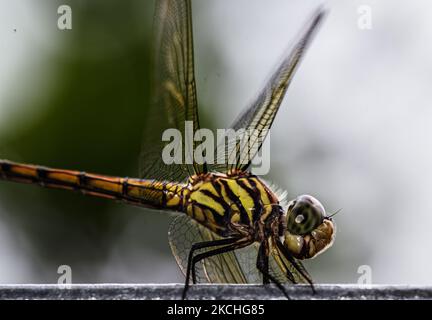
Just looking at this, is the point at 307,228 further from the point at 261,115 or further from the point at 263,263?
the point at 261,115

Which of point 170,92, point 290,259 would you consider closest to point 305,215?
point 290,259

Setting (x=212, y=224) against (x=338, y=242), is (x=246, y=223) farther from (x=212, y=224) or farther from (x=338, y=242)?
(x=338, y=242)

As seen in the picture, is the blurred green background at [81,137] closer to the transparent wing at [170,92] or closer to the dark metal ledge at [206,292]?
the transparent wing at [170,92]

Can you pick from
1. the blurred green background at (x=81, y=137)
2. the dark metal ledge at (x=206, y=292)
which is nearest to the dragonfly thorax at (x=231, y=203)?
the dark metal ledge at (x=206, y=292)

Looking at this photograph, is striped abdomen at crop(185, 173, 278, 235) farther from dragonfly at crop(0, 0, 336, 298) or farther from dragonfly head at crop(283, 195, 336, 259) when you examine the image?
dragonfly head at crop(283, 195, 336, 259)

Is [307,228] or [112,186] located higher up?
[112,186]

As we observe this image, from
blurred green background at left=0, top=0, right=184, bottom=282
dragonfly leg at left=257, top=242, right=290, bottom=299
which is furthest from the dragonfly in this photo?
blurred green background at left=0, top=0, right=184, bottom=282
